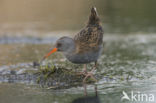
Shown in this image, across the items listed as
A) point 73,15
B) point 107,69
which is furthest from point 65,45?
point 73,15

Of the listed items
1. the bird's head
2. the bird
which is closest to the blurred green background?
the bird

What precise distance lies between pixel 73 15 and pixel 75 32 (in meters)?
3.86

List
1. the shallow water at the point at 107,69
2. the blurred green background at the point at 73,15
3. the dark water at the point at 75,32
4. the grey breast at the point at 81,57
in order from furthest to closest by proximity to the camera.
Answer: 1. the blurred green background at the point at 73,15
2. the grey breast at the point at 81,57
3. the dark water at the point at 75,32
4. the shallow water at the point at 107,69

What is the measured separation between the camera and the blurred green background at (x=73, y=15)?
613 inches

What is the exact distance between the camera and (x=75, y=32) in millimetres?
14414

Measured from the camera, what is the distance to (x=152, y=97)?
6562 millimetres

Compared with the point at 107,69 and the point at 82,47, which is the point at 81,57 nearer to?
the point at 82,47

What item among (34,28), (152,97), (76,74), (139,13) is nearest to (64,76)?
(76,74)

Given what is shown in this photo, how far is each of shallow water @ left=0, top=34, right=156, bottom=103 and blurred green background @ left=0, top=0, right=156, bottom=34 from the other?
6.65 feet

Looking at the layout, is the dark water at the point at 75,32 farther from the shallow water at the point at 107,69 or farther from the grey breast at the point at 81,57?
the grey breast at the point at 81,57

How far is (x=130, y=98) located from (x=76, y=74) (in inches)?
72.2

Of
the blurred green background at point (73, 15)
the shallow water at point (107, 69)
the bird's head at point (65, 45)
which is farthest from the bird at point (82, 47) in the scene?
the blurred green background at point (73, 15)

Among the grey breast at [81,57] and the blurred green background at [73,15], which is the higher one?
the blurred green background at [73,15]

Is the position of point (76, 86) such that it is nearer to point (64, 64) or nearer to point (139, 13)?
point (64, 64)
